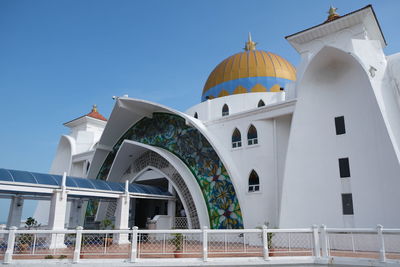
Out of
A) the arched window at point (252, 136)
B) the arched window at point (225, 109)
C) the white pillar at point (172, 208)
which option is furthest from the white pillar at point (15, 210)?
the arched window at point (225, 109)

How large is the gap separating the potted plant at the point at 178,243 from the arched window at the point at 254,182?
566 cm

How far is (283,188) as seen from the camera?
39.7 feet

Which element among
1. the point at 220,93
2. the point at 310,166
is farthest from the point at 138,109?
the point at 310,166

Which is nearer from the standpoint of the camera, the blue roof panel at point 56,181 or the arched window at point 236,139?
the blue roof panel at point 56,181

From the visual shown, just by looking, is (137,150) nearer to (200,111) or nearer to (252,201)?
(200,111)

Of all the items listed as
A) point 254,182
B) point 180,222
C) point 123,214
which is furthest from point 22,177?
point 254,182

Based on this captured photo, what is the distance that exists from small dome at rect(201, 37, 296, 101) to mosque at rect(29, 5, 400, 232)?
7 cm

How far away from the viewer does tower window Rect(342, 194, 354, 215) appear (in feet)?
36.2

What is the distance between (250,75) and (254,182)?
7.49 metres

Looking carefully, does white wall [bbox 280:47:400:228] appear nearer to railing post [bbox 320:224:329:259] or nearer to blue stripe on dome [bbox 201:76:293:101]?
railing post [bbox 320:224:329:259]

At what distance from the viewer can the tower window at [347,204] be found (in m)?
11.0

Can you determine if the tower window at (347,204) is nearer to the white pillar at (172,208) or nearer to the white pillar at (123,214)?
the white pillar at (123,214)

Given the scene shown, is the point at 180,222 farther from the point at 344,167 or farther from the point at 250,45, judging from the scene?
the point at 250,45

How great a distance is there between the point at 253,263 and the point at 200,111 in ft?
39.7
